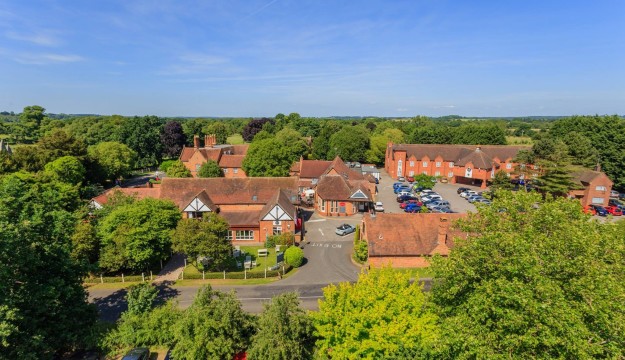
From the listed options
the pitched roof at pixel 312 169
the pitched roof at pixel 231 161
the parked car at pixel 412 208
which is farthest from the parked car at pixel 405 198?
the pitched roof at pixel 231 161

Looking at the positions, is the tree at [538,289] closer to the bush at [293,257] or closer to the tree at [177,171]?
the bush at [293,257]

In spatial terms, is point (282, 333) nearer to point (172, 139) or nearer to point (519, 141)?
point (172, 139)

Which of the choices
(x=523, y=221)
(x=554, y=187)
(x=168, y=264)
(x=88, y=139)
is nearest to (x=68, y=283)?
(x=168, y=264)

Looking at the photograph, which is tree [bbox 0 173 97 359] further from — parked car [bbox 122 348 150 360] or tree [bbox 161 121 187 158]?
tree [bbox 161 121 187 158]

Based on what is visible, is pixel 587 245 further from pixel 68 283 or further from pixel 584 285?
pixel 68 283

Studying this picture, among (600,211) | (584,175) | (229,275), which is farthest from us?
(584,175)

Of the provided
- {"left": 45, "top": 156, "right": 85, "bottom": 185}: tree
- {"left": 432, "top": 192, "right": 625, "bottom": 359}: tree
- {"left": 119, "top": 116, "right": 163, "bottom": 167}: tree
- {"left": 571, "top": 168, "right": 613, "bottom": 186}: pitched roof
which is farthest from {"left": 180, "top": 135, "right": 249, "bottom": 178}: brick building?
{"left": 432, "top": 192, "right": 625, "bottom": 359}: tree

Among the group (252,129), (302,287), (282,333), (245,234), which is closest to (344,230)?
(245,234)
